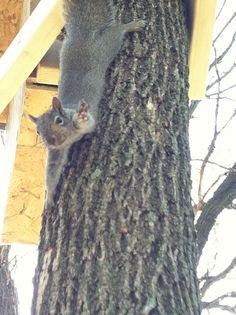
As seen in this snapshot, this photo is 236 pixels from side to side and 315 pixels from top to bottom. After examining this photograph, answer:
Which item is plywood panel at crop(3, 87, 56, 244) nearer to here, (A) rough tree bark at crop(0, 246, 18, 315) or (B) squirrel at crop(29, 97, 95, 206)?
(B) squirrel at crop(29, 97, 95, 206)

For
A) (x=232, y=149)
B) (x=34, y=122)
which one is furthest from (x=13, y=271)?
(x=34, y=122)

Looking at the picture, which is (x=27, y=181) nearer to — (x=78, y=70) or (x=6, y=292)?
(x=78, y=70)

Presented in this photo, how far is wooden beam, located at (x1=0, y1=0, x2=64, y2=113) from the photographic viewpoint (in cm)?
197

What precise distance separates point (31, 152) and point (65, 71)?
0.34m

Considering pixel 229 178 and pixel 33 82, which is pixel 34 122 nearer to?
pixel 33 82

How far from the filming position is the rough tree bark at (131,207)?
1.31 metres

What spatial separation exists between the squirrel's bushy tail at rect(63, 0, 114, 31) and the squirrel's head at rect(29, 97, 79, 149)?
0.29 m

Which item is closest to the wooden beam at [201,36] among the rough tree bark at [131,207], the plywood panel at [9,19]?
the rough tree bark at [131,207]

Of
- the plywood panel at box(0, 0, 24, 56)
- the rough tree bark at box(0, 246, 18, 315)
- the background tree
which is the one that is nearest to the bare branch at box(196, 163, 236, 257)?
the background tree

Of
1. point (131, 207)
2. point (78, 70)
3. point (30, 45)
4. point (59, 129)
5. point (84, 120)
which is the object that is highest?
point (78, 70)

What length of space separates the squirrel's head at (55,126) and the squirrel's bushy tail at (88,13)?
0.96 feet

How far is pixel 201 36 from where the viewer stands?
201cm

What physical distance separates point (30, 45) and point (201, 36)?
522 millimetres

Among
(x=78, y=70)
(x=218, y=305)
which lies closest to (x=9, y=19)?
(x=78, y=70)
